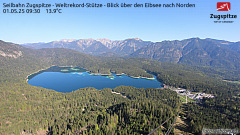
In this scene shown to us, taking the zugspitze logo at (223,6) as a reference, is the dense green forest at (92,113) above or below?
below

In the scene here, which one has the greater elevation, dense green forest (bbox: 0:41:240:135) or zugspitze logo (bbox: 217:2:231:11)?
zugspitze logo (bbox: 217:2:231:11)

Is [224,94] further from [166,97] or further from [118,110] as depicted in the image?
[118,110]

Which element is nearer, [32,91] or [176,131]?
[176,131]

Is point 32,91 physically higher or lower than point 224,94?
higher

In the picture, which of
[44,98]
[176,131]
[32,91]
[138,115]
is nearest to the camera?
[176,131]

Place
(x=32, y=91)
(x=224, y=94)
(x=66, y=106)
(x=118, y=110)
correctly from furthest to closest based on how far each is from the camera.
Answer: (x=224, y=94), (x=32, y=91), (x=66, y=106), (x=118, y=110)

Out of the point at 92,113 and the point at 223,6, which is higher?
the point at 223,6

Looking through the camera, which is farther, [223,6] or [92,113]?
[92,113]

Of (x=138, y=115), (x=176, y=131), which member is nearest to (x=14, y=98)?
(x=138, y=115)

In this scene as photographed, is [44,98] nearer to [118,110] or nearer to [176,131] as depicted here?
[118,110]

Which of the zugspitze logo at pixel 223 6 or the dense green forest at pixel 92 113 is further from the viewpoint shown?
the dense green forest at pixel 92 113

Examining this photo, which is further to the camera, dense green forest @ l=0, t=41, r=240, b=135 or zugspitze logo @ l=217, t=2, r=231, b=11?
dense green forest @ l=0, t=41, r=240, b=135
